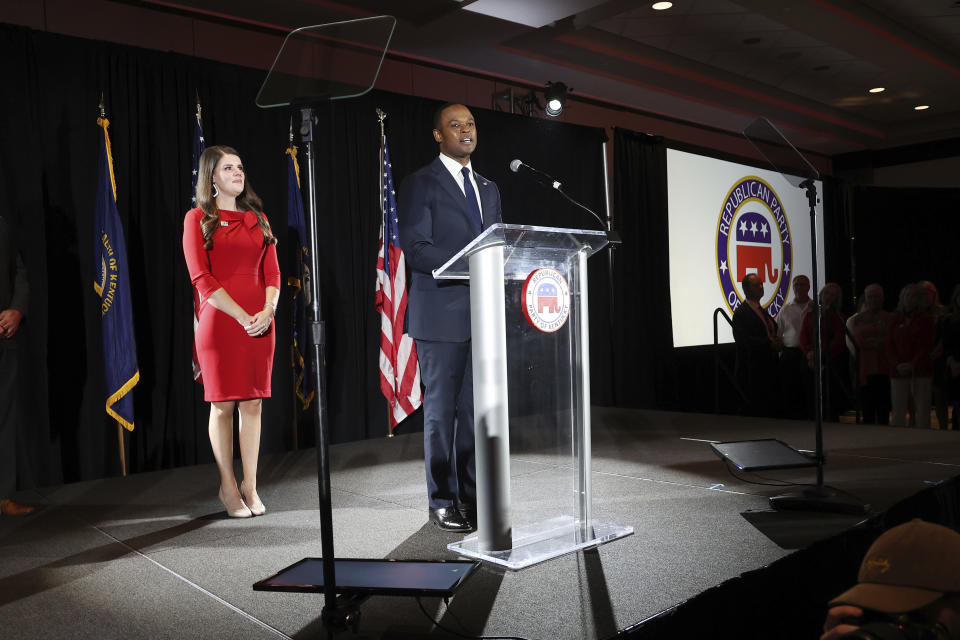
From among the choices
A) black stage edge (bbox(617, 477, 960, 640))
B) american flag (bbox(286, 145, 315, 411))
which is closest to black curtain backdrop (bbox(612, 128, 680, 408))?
american flag (bbox(286, 145, 315, 411))

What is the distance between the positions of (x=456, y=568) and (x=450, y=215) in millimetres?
1303

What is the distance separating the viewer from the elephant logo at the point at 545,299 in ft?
7.86

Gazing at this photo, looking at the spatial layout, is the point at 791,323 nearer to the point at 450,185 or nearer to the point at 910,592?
the point at 450,185

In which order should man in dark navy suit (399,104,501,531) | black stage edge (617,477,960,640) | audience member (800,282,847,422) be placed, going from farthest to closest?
audience member (800,282,847,422) < man in dark navy suit (399,104,501,531) < black stage edge (617,477,960,640)

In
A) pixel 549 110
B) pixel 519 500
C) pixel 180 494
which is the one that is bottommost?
pixel 180 494

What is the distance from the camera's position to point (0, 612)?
2.19 metres

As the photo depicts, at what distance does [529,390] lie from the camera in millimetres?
2434

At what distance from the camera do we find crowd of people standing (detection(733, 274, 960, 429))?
605cm

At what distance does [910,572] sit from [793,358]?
619 centimetres

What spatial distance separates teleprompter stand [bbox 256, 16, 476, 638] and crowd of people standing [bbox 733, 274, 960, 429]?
17.5 feet

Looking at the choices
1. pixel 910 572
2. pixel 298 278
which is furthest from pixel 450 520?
pixel 298 278

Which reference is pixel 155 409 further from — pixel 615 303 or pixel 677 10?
pixel 677 10

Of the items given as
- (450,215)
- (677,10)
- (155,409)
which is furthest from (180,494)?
(677,10)

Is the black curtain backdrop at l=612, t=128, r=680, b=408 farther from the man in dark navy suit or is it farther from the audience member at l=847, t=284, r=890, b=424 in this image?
the man in dark navy suit
